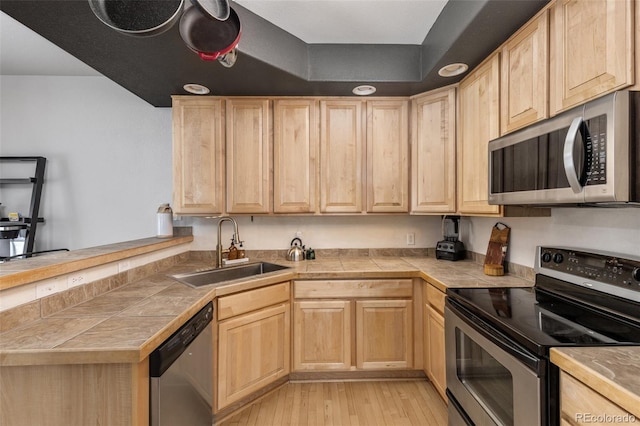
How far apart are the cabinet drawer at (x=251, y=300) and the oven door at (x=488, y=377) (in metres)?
1.14

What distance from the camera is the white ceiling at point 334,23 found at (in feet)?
6.08

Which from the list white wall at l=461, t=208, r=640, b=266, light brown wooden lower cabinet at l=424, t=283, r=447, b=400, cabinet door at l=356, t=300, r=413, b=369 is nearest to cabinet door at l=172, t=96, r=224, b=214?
cabinet door at l=356, t=300, r=413, b=369

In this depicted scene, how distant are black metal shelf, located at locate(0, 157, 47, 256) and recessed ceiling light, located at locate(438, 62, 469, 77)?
3498mm

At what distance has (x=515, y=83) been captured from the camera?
1.68m

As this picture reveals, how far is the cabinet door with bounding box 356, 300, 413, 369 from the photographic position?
235 centimetres

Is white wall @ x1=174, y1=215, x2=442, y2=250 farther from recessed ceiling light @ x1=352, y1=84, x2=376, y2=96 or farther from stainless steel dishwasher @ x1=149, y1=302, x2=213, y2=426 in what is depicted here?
stainless steel dishwasher @ x1=149, y1=302, x2=213, y2=426

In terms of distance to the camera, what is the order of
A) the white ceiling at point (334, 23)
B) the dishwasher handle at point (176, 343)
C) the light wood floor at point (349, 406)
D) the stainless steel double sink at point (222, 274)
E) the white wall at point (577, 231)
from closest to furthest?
1. the dishwasher handle at point (176, 343)
2. the white wall at point (577, 231)
3. the white ceiling at point (334, 23)
4. the light wood floor at point (349, 406)
5. the stainless steel double sink at point (222, 274)

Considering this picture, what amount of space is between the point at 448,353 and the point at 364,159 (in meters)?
1.57

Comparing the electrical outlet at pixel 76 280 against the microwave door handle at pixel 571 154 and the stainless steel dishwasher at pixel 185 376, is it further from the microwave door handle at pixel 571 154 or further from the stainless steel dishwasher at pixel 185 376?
the microwave door handle at pixel 571 154

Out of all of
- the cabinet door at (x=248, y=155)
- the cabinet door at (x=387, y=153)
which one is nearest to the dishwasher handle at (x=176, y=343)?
the cabinet door at (x=248, y=155)

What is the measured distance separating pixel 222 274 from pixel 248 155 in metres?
0.99

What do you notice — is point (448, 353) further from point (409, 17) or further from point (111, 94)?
point (111, 94)

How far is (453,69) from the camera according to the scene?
211cm

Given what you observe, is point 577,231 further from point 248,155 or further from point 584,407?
point 248,155
